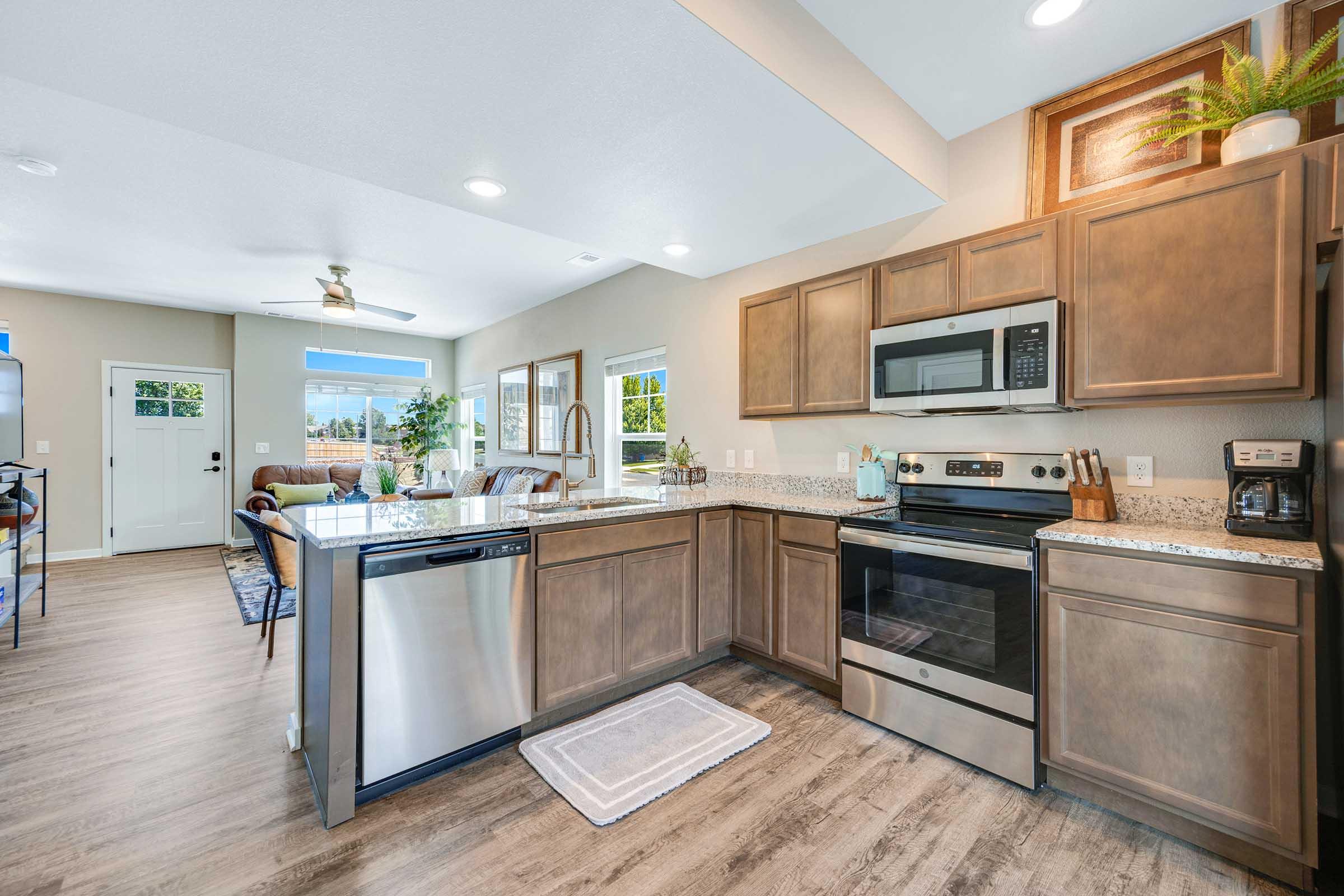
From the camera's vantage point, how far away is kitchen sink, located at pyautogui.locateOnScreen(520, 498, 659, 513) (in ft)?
8.15

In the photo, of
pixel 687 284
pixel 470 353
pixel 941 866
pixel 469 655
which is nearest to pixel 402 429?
pixel 470 353

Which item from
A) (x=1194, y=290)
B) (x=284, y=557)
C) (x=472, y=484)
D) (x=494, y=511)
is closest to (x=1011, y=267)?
(x=1194, y=290)

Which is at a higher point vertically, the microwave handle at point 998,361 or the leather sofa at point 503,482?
the microwave handle at point 998,361

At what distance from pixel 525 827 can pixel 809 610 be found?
1.49 metres

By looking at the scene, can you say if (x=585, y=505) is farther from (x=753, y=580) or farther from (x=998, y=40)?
(x=998, y=40)

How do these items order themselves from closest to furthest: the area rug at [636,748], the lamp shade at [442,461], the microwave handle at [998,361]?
1. the area rug at [636,748]
2. the microwave handle at [998,361]
3. the lamp shade at [442,461]

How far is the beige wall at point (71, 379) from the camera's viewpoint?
5355mm

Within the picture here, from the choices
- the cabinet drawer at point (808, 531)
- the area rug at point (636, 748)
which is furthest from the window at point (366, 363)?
the cabinet drawer at point (808, 531)

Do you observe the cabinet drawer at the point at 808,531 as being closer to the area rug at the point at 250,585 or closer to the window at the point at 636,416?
the window at the point at 636,416

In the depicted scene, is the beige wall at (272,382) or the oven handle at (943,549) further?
the beige wall at (272,382)

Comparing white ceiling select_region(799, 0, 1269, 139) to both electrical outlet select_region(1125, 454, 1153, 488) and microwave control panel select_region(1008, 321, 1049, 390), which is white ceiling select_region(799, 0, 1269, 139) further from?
electrical outlet select_region(1125, 454, 1153, 488)

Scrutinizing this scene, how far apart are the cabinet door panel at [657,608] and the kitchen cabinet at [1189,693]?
150 cm

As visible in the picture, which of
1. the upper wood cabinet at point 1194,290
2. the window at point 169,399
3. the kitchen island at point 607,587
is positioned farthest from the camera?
the window at point 169,399

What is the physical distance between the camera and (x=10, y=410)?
352 centimetres
